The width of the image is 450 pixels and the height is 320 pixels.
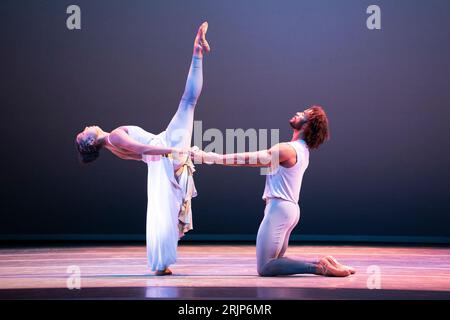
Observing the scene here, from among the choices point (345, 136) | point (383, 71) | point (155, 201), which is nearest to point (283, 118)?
point (345, 136)

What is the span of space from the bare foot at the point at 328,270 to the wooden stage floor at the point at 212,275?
5 centimetres

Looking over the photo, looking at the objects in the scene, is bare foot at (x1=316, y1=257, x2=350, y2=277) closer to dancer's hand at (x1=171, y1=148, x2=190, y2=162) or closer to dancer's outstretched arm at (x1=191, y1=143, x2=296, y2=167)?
dancer's outstretched arm at (x1=191, y1=143, x2=296, y2=167)

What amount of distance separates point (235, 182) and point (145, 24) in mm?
1826

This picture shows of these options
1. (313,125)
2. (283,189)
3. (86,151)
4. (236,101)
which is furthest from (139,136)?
(236,101)

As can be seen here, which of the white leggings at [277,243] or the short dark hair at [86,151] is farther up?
the short dark hair at [86,151]

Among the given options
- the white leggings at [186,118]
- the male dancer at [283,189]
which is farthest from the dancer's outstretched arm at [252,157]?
the white leggings at [186,118]

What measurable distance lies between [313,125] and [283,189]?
45 centimetres

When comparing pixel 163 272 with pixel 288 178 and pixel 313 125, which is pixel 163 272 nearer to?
pixel 288 178

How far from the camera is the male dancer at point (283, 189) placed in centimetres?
404

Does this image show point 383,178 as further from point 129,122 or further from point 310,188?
point 129,122

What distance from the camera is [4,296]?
10.6 ft

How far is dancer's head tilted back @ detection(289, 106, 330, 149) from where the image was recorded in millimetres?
4164

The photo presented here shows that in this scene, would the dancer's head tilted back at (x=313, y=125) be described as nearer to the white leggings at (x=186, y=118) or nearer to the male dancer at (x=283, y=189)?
the male dancer at (x=283, y=189)

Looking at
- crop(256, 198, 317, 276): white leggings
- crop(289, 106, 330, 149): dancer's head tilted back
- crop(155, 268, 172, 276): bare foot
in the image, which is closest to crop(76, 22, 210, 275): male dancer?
crop(155, 268, 172, 276): bare foot
